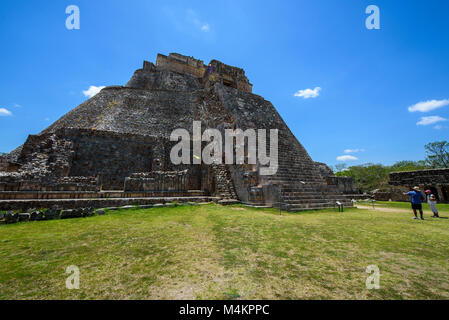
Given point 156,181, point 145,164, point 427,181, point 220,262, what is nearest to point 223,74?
point 145,164

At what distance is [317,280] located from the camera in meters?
1.97

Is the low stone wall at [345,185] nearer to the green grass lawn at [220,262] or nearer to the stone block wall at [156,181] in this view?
the green grass lawn at [220,262]

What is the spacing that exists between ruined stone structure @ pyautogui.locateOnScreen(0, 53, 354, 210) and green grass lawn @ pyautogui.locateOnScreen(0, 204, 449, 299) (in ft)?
11.2

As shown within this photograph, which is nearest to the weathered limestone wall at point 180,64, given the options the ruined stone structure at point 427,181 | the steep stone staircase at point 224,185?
the steep stone staircase at point 224,185

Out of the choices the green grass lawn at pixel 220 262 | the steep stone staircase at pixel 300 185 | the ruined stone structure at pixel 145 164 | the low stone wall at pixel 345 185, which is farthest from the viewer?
the low stone wall at pixel 345 185

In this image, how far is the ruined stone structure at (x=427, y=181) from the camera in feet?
36.0

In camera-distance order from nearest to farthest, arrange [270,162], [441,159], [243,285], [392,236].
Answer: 1. [243,285]
2. [392,236]
3. [270,162]
4. [441,159]

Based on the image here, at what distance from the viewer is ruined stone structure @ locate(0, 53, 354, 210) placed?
24.3ft

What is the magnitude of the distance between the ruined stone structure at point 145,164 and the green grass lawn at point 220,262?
11.2ft

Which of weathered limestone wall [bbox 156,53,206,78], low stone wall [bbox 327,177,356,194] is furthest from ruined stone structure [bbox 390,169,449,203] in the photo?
weathered limestone wall [bbox 156,53,206,78]
